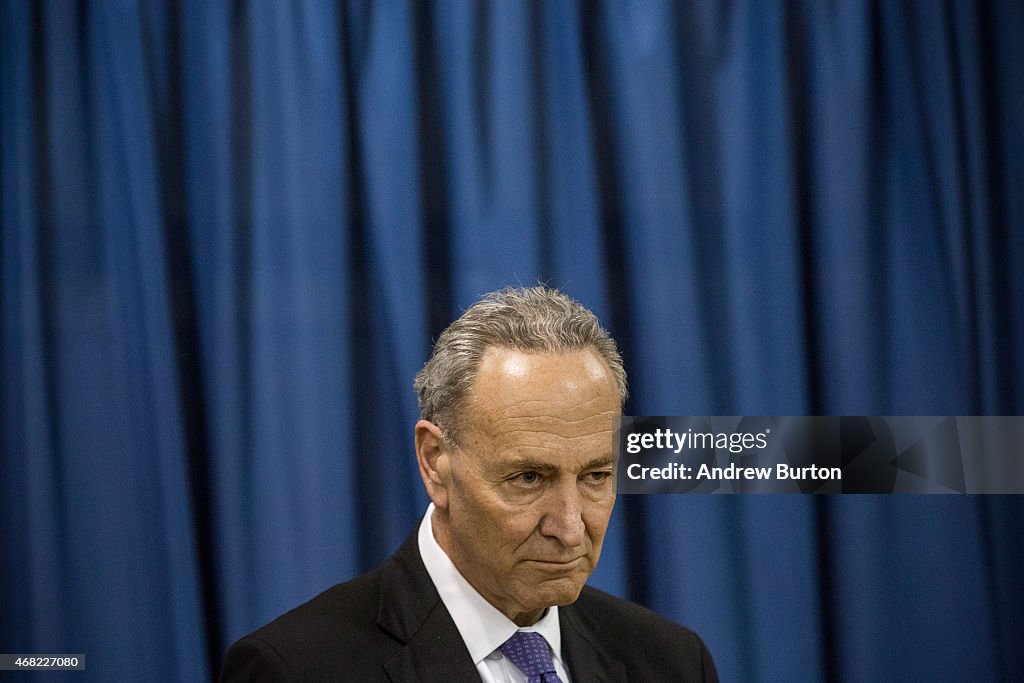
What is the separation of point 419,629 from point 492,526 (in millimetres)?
178

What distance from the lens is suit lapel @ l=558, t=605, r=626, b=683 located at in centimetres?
163

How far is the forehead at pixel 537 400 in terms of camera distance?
4.90 feet

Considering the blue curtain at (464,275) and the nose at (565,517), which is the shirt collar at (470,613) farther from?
the blue curtain at (464,275)

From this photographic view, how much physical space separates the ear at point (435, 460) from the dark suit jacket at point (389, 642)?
0.09 m

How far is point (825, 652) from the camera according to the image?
1.91 meters

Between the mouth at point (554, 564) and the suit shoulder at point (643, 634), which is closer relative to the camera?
the mouth at point (554, 564)

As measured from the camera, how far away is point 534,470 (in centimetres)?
150

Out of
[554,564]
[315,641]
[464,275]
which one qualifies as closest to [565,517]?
[554,564]

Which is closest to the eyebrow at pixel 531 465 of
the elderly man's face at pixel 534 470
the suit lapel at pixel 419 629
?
the elderly man's face at pixel 534 470

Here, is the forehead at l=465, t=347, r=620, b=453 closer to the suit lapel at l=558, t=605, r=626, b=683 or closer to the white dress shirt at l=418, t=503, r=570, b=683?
the white dress shirt at l=418, t=503, r=570, b=683

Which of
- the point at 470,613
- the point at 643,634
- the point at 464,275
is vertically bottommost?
the point at 643,634

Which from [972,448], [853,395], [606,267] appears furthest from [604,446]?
[972,448]

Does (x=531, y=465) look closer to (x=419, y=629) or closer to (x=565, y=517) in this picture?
(x=565, y=517)

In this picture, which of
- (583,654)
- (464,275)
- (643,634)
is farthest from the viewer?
(464,275)
